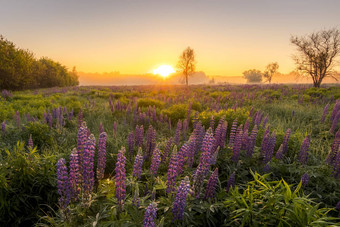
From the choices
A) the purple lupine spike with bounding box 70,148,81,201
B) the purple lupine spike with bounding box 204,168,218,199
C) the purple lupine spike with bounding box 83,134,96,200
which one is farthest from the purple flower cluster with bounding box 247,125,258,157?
the purple lupine spike with bounding box 70,148,81,201

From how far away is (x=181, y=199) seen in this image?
6.81 ft

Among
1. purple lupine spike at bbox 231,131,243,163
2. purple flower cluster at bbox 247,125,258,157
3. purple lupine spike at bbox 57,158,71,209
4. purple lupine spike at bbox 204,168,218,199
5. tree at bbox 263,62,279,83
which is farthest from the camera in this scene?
tree at bbox 263,62,279,83

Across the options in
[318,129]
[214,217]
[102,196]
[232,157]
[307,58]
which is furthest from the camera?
[307,58]

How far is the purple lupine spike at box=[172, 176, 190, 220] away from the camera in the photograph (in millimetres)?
2018

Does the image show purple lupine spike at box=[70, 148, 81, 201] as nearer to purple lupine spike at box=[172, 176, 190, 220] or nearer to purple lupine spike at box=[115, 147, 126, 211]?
purple lupine spike at box=[115, 147, 126, 211]

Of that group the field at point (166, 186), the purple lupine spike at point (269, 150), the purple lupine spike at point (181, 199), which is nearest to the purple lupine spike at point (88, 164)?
the field at point (166, 186)

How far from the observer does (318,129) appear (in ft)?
24.4

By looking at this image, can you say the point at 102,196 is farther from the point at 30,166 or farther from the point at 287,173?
the point at 287,173

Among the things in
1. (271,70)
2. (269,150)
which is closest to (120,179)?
(269,150)

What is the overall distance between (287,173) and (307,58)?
2864cm

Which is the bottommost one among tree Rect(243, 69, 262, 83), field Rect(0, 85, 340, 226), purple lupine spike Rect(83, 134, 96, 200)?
field Rect(0, 85, 340, 226)

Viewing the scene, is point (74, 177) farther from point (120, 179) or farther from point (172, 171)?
point (172, 171)

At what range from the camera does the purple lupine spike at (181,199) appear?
202 centimetres

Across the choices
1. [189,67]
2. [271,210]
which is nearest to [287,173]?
[271,210]
